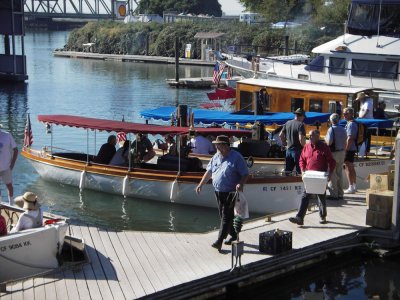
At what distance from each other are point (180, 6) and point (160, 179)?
129 metres

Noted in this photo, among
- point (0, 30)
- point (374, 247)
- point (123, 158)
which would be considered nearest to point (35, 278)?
point (374, 247)

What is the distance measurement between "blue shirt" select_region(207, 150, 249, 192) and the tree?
442 feet

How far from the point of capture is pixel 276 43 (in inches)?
3100

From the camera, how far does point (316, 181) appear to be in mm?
13703

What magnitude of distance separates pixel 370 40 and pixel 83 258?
18747 millimetres

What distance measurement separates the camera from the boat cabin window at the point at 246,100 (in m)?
26.1

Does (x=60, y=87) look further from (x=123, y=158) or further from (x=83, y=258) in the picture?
(x=83, y=258)

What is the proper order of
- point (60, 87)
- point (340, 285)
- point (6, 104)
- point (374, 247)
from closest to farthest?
point (340, 285) < point (374, 247) < point (6, 104) < point (60, 87)

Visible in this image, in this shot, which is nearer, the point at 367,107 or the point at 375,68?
the point at 367,107

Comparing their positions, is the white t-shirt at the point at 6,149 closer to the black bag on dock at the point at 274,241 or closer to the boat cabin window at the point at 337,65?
the black bag on dock at the point at 274,241

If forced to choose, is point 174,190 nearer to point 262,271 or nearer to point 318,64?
point 262,271

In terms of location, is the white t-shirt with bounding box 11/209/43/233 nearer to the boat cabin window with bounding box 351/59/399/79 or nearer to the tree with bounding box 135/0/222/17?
the boat cabin window with bounding box 351/59/399/79

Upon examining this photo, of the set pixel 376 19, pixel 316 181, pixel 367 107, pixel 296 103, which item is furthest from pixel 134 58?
pixel 316 181

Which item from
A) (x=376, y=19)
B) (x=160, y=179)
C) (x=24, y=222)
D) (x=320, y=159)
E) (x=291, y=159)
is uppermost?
(x=376, y=19)
